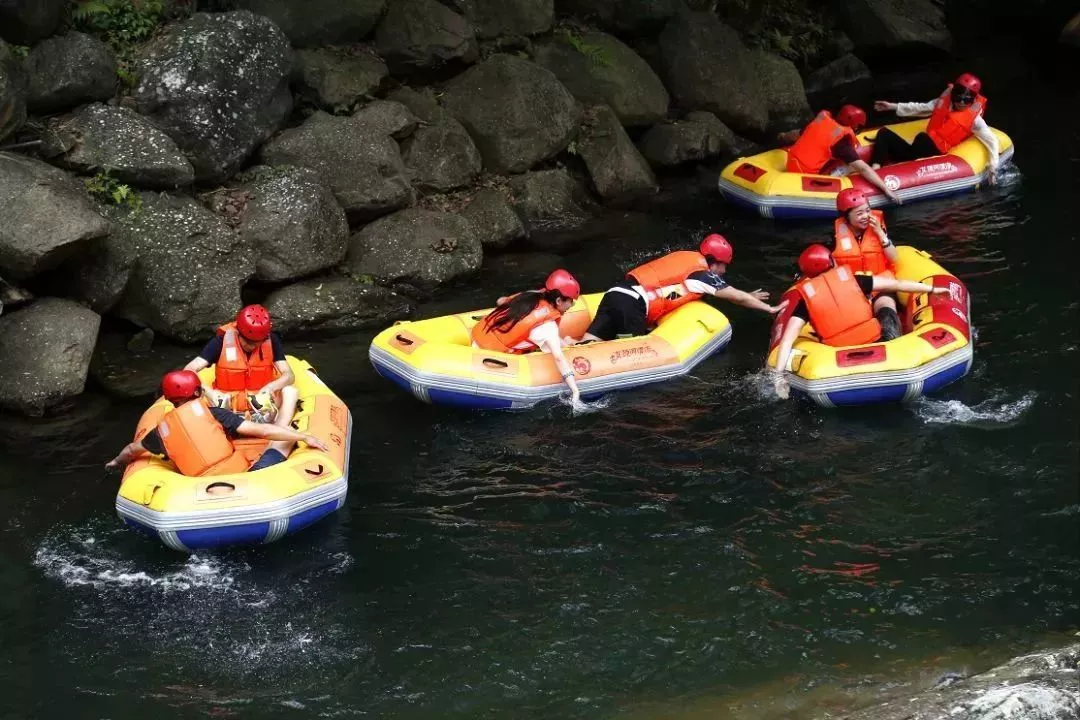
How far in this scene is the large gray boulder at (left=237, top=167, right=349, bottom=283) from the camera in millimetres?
11742

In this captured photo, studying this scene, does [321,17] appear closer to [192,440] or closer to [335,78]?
[335,78]

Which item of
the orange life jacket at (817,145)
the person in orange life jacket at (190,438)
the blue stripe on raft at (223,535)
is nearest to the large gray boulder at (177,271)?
the person in orange life jacket at (190,438)

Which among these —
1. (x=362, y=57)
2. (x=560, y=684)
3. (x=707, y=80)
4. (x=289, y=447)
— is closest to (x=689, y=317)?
(x=289, y=447)

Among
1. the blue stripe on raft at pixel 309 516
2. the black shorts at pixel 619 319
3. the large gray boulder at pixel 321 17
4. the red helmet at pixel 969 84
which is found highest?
the large gray boulder at pixel 321 17

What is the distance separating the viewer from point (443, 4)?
1474cm

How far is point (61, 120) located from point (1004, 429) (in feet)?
29.4

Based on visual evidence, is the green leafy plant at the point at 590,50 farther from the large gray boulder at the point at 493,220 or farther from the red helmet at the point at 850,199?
the red helmet at the point at 850,199

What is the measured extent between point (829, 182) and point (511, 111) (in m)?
3.80

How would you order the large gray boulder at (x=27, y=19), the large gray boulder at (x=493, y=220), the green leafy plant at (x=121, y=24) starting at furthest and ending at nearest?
the large gray boulder at (x=493, y=220) < the green leafy plant at (x=121, y=24) < the large gray boulder at (x=27, y=19)

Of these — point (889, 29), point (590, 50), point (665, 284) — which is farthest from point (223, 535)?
point (889, 29)

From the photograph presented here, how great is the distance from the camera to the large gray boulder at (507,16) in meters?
14.9

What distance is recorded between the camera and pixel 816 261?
33.0 feet

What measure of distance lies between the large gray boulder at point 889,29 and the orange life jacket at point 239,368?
1350cm

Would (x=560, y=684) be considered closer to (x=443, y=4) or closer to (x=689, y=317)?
(x=689, y=317)
